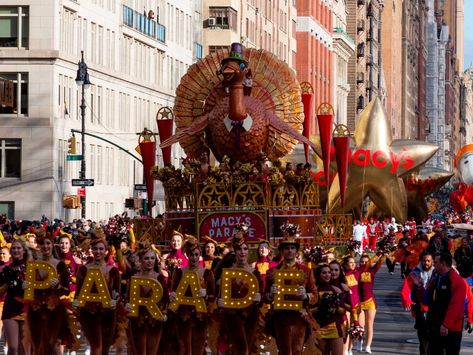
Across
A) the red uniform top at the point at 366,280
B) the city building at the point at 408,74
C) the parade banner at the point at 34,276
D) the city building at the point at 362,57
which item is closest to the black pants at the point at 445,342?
the parade banner at the point at 34,276

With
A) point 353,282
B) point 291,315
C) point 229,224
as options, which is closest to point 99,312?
point 291,315

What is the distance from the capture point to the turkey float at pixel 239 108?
90.8 ft

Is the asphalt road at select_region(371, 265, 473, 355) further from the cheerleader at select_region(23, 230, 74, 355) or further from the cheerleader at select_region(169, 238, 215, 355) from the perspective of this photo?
the cheerleader at select_region(23, 230, 74, 355)

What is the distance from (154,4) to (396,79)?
99.3m

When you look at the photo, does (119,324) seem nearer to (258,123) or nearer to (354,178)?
(258,123)

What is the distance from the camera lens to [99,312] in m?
17.3

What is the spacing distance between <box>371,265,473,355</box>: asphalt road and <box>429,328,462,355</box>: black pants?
18.0 feet

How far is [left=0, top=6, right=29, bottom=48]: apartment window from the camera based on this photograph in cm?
5569

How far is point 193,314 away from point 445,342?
254 cm

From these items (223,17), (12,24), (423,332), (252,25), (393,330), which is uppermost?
(252,25)

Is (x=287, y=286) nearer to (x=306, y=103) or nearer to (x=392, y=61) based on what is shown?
(x=306, y=103)

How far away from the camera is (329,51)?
4454 inches

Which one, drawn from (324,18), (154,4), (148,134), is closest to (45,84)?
(154,4)

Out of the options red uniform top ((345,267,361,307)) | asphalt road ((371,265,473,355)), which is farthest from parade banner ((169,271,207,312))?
asphalt road ((371,265,473,355))
